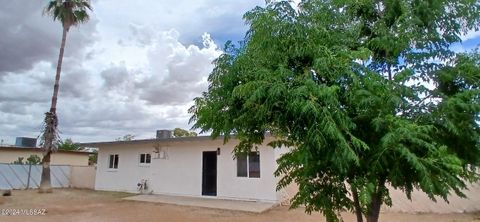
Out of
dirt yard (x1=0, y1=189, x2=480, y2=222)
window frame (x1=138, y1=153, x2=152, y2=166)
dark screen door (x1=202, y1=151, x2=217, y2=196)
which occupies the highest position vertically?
window frame (x1=138, y1=153, x2=152, y2=166)

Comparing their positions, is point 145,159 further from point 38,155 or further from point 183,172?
point 38,155

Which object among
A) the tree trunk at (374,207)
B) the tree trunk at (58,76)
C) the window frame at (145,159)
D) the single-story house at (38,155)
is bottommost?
the tree trunk at (374,207)

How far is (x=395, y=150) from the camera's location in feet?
14.0

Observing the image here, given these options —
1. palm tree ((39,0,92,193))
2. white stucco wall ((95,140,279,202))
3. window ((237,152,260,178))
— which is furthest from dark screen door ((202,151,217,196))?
palm tree ((39,0,92,193))

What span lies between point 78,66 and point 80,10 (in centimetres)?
326

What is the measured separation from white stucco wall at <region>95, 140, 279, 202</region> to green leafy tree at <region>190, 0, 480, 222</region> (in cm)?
852

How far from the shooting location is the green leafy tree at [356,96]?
4102mm

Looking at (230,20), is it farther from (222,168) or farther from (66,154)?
(66,154)

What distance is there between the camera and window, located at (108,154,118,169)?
1991cm

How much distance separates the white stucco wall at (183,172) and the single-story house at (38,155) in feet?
25.7

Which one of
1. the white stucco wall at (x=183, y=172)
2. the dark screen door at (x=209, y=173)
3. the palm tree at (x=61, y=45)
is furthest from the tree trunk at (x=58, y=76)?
the dark screen door at (x=209, y=173)
